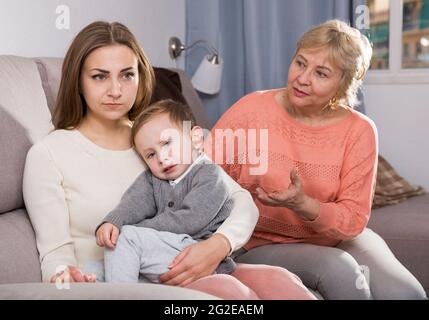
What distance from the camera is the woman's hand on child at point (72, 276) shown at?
1.04 meters

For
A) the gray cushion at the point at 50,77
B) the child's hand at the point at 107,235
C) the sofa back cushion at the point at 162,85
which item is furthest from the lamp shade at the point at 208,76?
the child's hand at the point at 107,235

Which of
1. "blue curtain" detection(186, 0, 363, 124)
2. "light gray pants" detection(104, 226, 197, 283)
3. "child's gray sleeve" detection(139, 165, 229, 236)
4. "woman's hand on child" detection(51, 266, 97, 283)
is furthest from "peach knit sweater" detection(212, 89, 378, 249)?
"blue curtain" detection(186, 0, 363, 124)

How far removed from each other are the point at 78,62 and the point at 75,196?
0.24 m

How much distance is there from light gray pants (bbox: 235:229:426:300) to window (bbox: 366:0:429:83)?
1484 mm

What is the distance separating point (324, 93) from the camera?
144 centimetres

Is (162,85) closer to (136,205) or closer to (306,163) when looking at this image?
(306,163)

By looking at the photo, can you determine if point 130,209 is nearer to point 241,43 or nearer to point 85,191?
point 85,191

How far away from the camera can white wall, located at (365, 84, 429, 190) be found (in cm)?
263

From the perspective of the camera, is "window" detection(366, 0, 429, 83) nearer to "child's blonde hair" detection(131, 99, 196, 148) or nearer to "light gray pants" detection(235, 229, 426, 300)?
"light gray pants" detection(235, 229, 426, 300)

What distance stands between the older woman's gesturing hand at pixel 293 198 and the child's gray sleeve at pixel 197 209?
0.26ft

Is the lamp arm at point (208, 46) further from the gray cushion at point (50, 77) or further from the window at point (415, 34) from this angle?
the gray cushion at point (50, 77)
